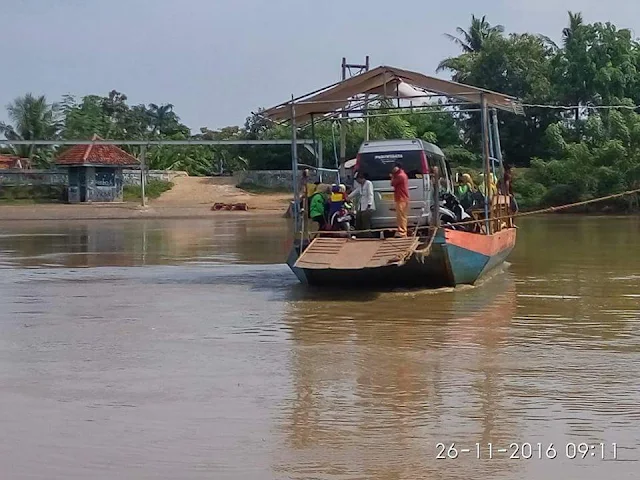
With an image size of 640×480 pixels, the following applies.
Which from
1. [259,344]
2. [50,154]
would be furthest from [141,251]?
[50,154]

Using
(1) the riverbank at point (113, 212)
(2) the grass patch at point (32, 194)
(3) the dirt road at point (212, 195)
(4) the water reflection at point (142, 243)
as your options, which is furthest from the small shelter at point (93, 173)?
(4) the water reflection at point (142, 243)

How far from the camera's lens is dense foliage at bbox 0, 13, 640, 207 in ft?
138

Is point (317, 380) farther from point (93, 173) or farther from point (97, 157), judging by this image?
point (97, 157)

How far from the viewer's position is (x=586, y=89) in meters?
46.4

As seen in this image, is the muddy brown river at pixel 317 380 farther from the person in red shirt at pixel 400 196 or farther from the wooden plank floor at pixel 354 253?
the person in red shirt at pixel 400 196

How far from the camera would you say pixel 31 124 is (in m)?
57.5

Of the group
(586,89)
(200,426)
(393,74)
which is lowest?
(200,426)

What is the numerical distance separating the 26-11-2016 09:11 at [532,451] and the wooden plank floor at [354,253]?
635 centimetres

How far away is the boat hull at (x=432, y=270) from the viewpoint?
13.5 metres

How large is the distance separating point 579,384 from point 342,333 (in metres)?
3.25

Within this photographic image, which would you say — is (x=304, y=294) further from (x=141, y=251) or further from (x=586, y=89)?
(x=586, y=89)

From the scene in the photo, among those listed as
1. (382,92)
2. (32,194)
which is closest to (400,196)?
(382,92)

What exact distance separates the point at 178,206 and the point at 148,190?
313 centimetres

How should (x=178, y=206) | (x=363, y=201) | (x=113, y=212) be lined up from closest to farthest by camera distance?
1. (x=363, y=201)
2. (x=113, y=212)
3. (x=178, y=206)
